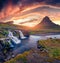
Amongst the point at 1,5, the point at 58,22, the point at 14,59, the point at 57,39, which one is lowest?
the point at 14,59

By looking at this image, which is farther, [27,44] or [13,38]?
[13,38]

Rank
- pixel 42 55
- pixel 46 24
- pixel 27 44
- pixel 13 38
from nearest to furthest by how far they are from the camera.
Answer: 1. pixel 42 55
2. pixel 27 44
3. pixel 13 38
4. pixel 46 24

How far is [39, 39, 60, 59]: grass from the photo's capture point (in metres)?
9.43

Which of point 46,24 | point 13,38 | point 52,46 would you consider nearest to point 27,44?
point 13,38

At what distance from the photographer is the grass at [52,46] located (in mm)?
9434

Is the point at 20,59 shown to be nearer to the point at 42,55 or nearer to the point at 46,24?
the point at 42,55

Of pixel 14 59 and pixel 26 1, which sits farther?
pixel 26 1

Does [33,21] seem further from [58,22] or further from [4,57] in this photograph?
[4,57]

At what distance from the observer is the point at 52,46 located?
32.2ft

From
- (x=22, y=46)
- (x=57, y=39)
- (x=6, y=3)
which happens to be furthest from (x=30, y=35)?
(x=6, y=3)

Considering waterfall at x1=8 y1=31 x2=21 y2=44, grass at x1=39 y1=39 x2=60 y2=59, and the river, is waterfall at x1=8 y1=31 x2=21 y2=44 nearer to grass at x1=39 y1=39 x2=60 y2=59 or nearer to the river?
the river

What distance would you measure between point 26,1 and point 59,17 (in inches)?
71.5

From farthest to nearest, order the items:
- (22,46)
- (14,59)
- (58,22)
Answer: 1. (58,22)
2. (22,46)
3. (14,59)

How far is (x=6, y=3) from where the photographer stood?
1066 cm
